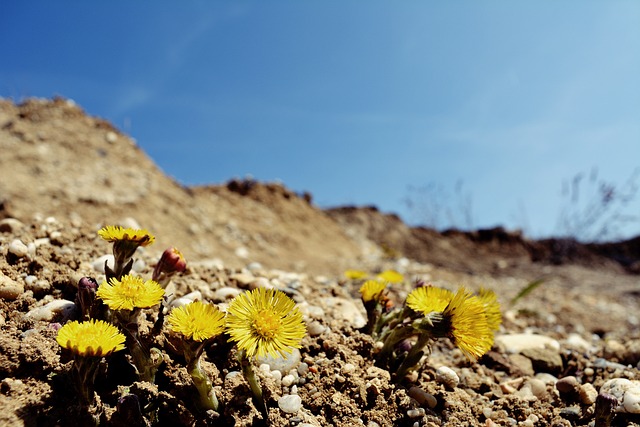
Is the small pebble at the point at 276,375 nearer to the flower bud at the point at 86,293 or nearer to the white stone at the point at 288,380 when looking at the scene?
the white stone at the point at 288,380

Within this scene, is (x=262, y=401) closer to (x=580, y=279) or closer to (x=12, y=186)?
(x=12, y=186)

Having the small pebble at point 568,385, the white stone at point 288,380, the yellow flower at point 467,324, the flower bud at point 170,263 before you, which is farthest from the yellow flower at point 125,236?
the small pebble at point 568,385

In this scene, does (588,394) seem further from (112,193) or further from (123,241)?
(112,193)

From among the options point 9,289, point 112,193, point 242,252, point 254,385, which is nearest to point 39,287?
point 9,289

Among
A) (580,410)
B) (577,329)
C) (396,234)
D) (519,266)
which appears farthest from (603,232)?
(580,410)

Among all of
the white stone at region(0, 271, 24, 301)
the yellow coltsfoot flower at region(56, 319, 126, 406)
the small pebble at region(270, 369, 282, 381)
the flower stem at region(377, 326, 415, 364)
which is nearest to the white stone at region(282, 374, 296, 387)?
the small pebble at region(270, 369, 282, 381)

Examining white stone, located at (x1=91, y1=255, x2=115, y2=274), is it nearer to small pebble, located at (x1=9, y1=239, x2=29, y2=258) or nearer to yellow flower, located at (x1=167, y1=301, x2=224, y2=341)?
small pebble, located at (x1=9, y1=239, x2=29, y2=258)

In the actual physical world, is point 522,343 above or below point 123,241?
below

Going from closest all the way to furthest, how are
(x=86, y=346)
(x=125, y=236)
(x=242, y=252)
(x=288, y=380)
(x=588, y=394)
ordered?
(x=86, y=346)
(x=125, y=236)
(x=288, y=380)
(x=588, y=394)
(x=242, y=252)
